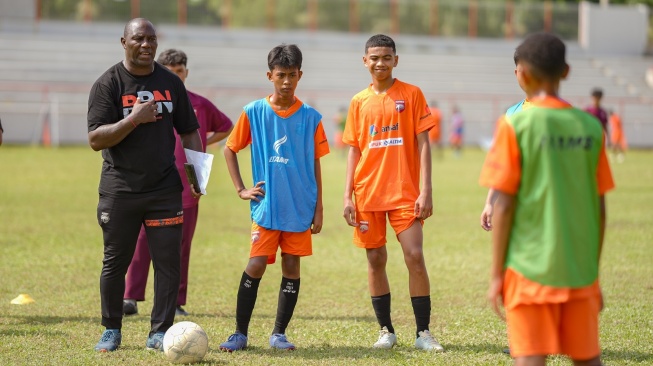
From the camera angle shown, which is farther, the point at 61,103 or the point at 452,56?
the point at 452,56

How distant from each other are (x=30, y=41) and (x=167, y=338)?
1417 inches

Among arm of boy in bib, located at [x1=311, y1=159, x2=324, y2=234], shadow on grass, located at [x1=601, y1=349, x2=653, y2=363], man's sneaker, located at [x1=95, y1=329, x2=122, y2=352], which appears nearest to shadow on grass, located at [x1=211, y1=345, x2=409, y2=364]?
man's sneaker, located at [x1=95, y1=329, x2=122, y2=352]

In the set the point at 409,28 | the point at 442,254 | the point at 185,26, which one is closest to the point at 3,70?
the point at 185,26

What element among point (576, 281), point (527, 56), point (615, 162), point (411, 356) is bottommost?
point (615, 162)

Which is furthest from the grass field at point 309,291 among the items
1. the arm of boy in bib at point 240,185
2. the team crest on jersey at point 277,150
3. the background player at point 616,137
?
the background player at point 616,137

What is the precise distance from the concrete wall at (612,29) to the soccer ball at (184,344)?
4392 cm

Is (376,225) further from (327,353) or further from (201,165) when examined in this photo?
(201,165)

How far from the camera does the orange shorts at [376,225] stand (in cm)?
651

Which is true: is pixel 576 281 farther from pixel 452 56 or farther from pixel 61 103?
pixel 452 56

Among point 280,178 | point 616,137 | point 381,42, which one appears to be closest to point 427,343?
point 280,178

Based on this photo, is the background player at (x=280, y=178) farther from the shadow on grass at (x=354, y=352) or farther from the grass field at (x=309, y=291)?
the grass field at (x=309, y=291)

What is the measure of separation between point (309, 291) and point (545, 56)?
18.2 ft

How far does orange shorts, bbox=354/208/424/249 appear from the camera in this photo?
6.51 meters

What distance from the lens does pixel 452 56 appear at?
45.0m
